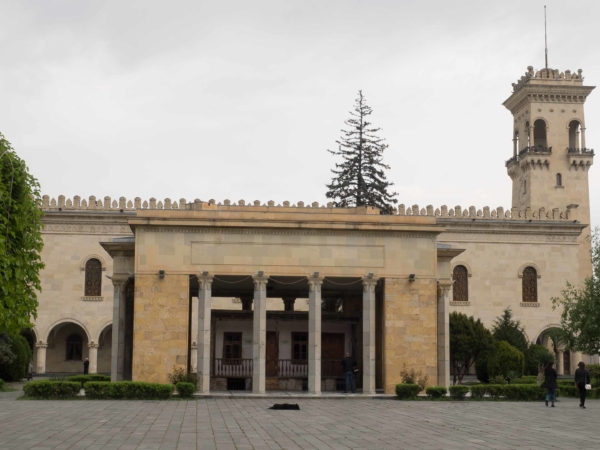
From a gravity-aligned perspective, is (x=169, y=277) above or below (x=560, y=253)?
below

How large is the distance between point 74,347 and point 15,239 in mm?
29985

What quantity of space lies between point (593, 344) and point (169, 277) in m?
17.7

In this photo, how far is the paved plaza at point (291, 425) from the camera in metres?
15.5

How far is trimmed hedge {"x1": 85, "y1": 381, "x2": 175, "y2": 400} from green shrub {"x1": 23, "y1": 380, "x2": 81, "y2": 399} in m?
0.61

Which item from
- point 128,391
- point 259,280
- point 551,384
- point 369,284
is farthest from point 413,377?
point 128,391

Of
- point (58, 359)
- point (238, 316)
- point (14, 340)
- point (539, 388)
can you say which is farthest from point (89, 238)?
point (539, 388)

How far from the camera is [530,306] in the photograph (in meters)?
51.9

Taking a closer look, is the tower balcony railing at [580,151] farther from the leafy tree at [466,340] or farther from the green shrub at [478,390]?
the green shrub at [478,390]

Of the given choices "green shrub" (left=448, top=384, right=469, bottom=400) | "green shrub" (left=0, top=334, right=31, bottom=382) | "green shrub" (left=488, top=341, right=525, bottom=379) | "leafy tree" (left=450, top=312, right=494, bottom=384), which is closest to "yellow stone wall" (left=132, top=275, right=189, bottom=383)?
"green shrub" (left=448, top=384, right=469, bottom=400)

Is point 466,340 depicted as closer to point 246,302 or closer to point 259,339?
point 246,302

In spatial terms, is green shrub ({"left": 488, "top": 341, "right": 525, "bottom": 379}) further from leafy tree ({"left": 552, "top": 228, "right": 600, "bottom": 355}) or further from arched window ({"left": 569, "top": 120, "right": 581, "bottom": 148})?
arched window ({"left": 569, "top": 120, "right": 581, "bottom": 148})

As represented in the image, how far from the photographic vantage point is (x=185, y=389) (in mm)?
27125

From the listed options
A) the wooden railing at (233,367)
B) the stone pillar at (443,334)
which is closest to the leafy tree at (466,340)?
the stone pillar at (443,334)

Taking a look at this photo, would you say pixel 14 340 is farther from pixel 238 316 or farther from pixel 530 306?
pixel 530 306
